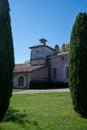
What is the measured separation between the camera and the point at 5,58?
836 cm

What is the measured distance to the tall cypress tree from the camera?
8.17 meters

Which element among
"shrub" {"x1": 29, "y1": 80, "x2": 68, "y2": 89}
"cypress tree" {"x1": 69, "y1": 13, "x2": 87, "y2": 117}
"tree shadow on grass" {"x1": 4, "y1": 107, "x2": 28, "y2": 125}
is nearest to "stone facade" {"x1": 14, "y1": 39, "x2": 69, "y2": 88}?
"shrub" {"x1": 29, "y1": 80, "x2": 68, "y2": 89}

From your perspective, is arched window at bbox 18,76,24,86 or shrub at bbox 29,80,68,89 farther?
arched window at bbox 18,76,24,86

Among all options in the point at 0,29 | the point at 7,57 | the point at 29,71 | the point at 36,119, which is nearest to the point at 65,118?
the point at 36,119

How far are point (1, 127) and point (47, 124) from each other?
1722 millimetres

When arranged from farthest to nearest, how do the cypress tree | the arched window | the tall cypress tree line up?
the arched window → the cypress tree → the tall cypress tree

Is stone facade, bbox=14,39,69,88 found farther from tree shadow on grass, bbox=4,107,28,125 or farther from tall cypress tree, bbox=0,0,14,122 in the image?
tall cypress tree, bbox=0,0,14,122

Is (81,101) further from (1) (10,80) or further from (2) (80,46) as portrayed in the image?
(1) (10,80)

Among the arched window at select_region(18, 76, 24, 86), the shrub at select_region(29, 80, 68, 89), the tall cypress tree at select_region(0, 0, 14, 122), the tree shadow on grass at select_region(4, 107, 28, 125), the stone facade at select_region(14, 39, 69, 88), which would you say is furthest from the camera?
the arched window at select_region(18, 76, 24, 86)

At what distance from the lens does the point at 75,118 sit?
10.1 metres

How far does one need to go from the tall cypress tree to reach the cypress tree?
3247mm

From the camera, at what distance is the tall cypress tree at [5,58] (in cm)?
817

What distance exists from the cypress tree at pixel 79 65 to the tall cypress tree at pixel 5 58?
325cm

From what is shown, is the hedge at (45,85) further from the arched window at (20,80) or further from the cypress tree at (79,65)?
the cypress tree at (79,65)
